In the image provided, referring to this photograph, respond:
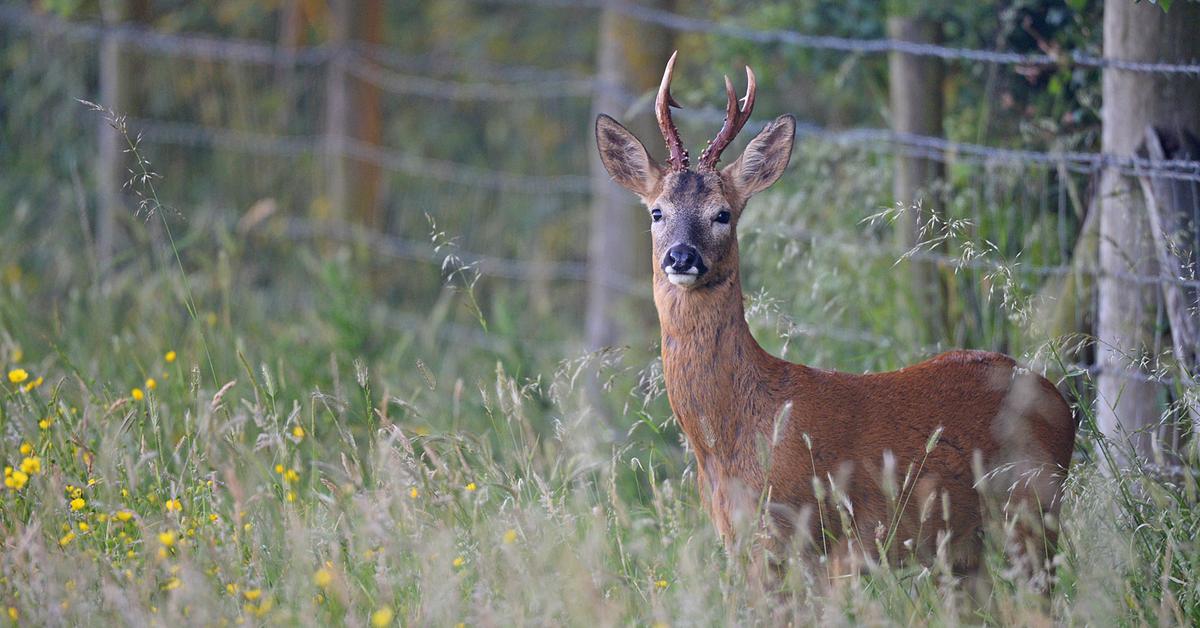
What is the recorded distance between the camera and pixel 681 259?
3.44 m

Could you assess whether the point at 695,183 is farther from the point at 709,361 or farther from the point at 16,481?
the point at 16,481

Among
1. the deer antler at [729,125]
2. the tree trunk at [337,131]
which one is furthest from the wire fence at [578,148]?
the deer antler at [729,125]

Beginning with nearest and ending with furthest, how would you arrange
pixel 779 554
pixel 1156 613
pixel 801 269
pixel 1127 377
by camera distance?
1. pixel 1156 613
2. pixel 779 554
3. pixel 1127 377
4. pixel 801 269

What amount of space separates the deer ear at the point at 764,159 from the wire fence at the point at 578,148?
1.60 feet

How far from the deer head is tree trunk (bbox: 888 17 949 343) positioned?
4.03 ft

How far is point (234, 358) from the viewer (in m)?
5.36

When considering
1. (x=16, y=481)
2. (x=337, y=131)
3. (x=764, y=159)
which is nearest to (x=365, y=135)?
(x=337, y=131)

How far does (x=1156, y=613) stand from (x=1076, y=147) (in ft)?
7.58

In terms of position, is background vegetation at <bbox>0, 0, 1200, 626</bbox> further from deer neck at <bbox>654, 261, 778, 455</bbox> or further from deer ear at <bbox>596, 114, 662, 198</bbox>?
deer ear at <bbox>596, 114, 662, 198</bbox>

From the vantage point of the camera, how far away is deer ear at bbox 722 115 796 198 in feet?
12.5

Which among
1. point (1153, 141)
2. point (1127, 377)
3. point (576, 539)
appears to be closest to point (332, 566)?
point (576, 539)

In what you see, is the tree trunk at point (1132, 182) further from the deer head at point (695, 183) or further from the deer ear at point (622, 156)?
the deer ear at point (622, 156)

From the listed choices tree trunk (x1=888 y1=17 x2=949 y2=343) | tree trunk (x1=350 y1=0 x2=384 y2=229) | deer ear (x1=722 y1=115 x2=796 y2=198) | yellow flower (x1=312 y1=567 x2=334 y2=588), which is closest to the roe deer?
deer ear (x1=722 y1=115 x2=796 y2=198)

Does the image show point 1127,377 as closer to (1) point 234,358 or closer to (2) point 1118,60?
(2) point 1118,60
